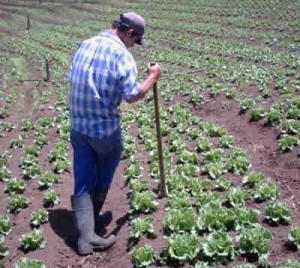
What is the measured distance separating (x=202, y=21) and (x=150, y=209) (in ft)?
120

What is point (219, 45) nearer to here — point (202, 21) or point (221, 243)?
point (202, 21)

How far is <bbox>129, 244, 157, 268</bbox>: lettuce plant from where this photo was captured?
235 inches

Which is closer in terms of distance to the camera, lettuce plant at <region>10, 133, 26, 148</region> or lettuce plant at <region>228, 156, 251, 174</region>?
lettuce plant at <region>228, 156, 251, 174</region>

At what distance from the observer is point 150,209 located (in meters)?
7.45

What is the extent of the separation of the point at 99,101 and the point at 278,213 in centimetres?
282

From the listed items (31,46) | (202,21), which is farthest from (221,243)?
(202,21)

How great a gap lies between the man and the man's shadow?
1.61ft

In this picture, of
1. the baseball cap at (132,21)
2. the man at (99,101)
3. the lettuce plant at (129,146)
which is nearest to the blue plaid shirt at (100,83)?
the man at (99,101)

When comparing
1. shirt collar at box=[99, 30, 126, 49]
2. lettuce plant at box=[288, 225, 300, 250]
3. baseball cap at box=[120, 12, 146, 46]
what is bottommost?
lettuce plant at box=[288, 225, 300, 250]

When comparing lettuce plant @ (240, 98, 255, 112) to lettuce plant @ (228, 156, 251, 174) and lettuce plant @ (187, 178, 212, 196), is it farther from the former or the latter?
lettuce plant @ (187, 178, 212, 196)

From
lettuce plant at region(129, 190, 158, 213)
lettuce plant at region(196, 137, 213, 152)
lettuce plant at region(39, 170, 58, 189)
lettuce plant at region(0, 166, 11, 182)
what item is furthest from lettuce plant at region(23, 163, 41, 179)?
lettuce plant at region(196, 137, 213, 152)

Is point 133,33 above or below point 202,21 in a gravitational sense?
above

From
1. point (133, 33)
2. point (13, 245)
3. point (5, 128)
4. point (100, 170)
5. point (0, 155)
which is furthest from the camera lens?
point (5, 128)

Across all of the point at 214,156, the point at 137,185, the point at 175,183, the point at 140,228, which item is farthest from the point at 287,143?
the point at 140,228
